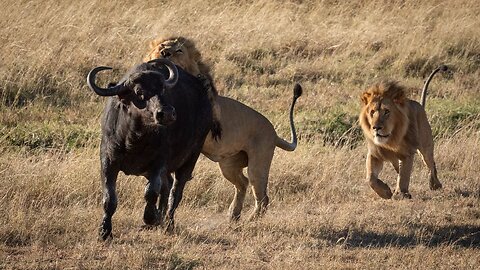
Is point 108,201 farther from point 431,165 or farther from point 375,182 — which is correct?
point 431,165

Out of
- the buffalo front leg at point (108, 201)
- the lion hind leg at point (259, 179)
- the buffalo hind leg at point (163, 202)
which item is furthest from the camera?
the lion hind leg at point (259, 179)

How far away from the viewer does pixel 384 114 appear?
9883mm

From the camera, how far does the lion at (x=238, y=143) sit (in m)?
8.79

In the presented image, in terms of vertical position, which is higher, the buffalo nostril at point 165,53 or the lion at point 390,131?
the buffalo nostril at point 165,53

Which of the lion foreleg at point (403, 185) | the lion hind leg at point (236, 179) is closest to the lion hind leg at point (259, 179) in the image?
the lion hind leg at point (236, 179)

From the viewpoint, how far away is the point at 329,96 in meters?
14.0

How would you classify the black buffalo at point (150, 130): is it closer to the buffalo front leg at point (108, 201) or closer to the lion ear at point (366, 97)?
the buffalo front leg at point (108, 201)

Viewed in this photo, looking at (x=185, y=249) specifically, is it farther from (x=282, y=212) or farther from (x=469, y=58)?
(x=469, y=58)

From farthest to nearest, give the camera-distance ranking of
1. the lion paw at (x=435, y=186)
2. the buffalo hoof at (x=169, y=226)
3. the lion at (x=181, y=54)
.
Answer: the lion paw at (x=435, y=186), the lion at (x=181, y=54), the buffalo hoof at (x=169, y=226)

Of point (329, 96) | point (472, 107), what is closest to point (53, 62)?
point (329, 96)

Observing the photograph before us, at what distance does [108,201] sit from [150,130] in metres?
0.59

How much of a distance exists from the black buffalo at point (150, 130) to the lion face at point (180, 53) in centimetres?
85

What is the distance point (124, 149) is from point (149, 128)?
261 mm

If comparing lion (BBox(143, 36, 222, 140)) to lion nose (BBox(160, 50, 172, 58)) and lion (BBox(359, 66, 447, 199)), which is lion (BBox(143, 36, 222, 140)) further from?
lion (BBox(359, 66, 447, 199))
